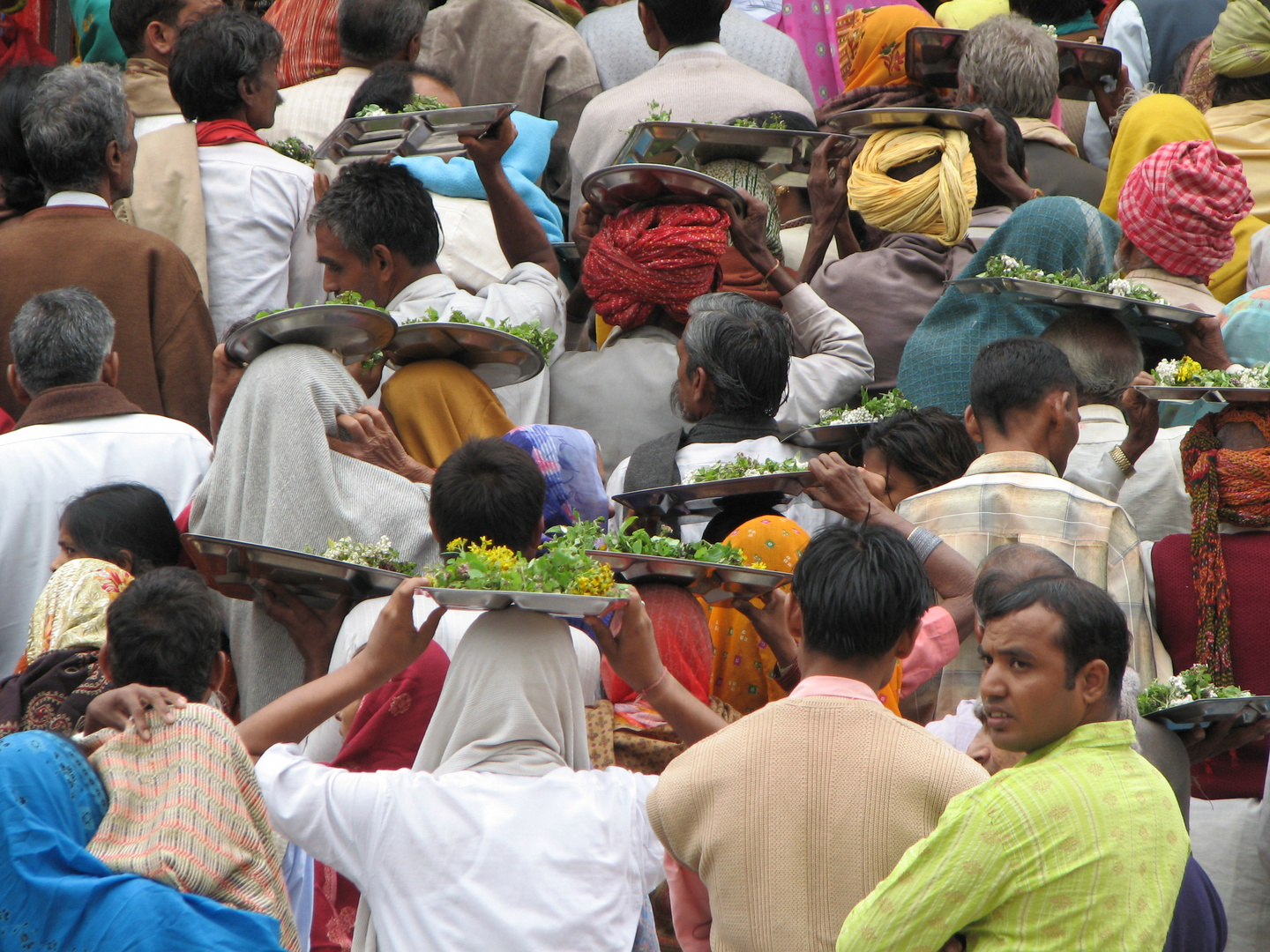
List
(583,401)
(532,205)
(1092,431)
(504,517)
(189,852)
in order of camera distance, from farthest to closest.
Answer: (532,205), (583,401), (1092,431), (504,517), (189,852)

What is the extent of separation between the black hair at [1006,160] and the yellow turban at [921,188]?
13 centimetres

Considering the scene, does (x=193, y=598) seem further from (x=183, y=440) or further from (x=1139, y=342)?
(x=1139, y=342)

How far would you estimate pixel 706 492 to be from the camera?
4.66 m

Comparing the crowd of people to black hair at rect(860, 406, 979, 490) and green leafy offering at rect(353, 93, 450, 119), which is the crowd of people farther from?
green leafy offering at rect(353, 93, 450, 119)

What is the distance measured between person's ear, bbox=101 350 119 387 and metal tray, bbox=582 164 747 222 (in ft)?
5.99

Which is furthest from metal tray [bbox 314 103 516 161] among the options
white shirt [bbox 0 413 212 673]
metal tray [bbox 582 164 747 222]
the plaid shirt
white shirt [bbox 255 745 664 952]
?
white shirt [bbox 255 745 664 952]

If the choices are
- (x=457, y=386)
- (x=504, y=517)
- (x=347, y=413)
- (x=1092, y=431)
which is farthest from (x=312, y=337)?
(x=1092, y=431)

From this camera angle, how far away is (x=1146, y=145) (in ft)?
23.7

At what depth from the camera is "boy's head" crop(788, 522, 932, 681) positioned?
352cm

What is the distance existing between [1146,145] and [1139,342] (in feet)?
5.57

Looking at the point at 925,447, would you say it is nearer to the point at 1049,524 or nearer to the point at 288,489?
the point at 1049,524

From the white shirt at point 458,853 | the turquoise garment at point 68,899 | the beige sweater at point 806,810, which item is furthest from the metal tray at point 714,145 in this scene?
the turquoise garment at point 68,899

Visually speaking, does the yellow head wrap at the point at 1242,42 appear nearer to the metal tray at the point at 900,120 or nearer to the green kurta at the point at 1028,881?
the metal tray at the point at 900,120

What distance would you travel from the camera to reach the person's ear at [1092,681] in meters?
3.25
